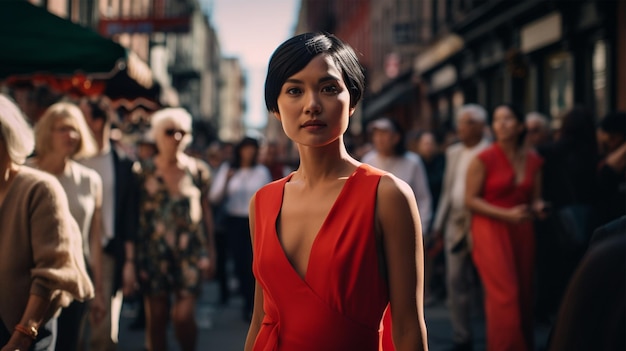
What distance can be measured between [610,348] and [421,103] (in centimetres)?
2931

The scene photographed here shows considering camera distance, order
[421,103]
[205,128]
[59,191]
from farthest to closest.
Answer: [205,128], [421,103], [59,191]

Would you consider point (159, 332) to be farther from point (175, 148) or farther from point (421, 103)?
point (421, 103)

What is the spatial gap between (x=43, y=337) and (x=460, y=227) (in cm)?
497

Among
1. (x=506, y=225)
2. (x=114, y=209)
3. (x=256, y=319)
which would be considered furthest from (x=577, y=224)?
(x=256, y=319)

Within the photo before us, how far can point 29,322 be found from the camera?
3602 millimetres

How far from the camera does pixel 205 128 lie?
6094 centimetres

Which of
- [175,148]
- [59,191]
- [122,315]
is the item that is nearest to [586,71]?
[122,315]

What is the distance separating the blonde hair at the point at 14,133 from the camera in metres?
3.69

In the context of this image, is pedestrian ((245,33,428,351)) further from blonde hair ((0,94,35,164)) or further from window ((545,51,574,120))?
window ((545,51,574,120))

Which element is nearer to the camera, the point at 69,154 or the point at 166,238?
the point at 69,154

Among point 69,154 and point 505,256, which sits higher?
point 69,154

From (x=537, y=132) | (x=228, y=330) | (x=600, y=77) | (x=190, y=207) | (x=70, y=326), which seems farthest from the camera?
(x=600, y=77)

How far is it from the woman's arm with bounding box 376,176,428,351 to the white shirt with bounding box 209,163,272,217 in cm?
821

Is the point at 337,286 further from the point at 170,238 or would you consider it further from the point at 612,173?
the point at 612,173
